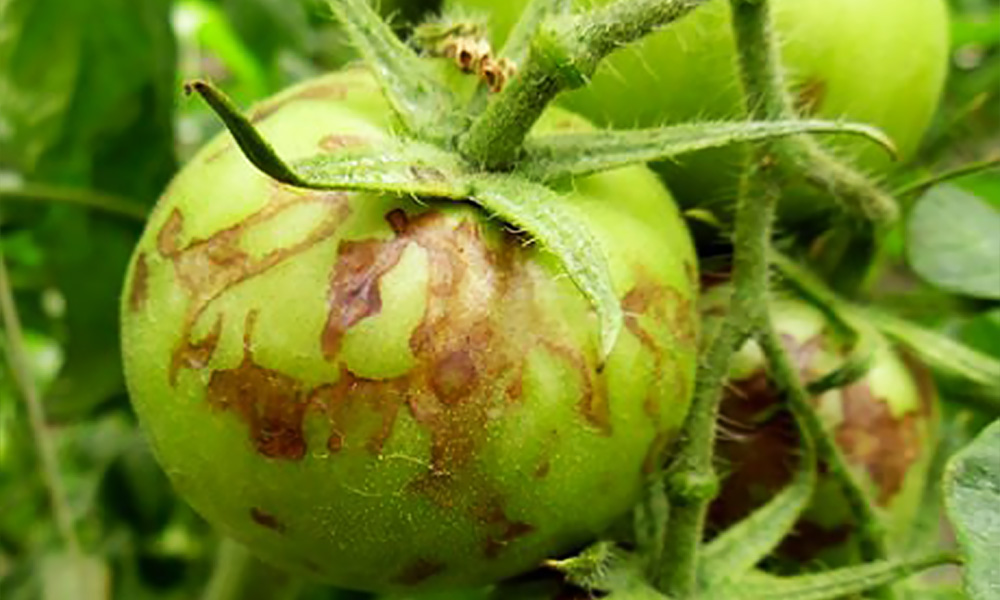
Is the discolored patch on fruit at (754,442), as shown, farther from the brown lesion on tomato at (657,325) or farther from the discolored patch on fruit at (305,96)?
the discolored patch on fruit at (305,96)

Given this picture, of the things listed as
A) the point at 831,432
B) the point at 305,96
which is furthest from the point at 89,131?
the point at 831,432

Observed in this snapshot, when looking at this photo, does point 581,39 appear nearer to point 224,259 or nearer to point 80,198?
point 224,259

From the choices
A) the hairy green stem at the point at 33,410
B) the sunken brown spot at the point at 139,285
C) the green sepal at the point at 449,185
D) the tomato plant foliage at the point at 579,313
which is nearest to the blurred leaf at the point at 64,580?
the hairy green stem at the point at 33,410

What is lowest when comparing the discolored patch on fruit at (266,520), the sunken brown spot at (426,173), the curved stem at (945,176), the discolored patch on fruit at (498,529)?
the discolored patch on fruit at (266,520)

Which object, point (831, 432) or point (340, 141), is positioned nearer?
point (340, 141)

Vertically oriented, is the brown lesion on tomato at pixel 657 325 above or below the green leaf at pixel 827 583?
above

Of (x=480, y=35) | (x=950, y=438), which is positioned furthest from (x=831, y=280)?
(x=480, y=35)
